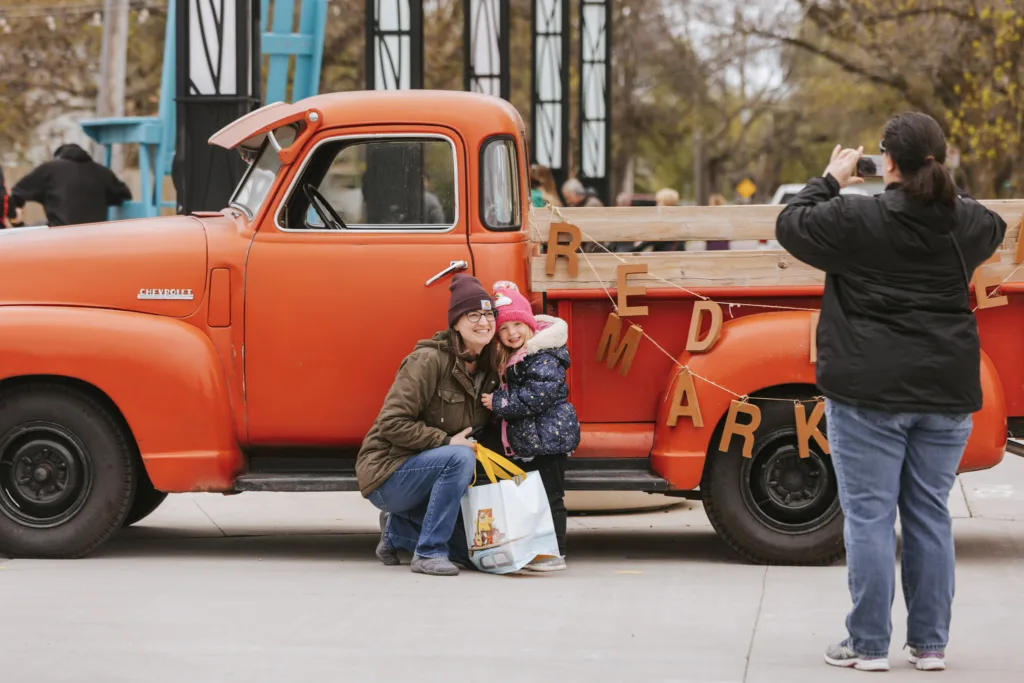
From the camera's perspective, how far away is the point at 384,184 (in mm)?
7617

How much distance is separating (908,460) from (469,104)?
2.96 metres

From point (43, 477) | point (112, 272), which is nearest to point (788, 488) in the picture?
point (112, 272)

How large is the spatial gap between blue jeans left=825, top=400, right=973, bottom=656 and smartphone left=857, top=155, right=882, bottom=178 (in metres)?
0.95

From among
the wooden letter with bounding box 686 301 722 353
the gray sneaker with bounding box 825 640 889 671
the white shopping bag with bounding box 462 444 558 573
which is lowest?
the gray sneaker with bounding box 825 640 889 671

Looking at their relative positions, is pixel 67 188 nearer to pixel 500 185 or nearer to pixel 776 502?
pixel 500 185

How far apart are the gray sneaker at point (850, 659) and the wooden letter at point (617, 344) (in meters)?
2.06

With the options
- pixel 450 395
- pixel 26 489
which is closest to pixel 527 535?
pixel 450 395

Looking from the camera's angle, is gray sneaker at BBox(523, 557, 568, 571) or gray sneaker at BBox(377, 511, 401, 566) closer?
gray sneaker at BBox(523, 557, 568, 571)

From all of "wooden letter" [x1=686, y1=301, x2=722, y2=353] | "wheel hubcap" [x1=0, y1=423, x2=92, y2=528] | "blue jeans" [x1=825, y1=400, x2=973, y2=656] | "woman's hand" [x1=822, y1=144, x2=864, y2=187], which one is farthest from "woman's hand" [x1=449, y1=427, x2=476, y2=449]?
"woman's hand" [x1=822, y1=144, x2=864, y2=187]

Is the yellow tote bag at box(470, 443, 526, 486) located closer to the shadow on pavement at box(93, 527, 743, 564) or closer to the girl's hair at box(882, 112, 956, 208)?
the shadow on pavement at box(93, 527, 743, 564)

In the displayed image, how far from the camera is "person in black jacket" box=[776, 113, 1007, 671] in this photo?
527 centimetres

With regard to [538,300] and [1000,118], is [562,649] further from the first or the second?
[1000,118]

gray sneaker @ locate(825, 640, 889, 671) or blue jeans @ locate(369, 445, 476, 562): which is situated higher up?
blue jeans @ locate(369, 445, 476, 562)

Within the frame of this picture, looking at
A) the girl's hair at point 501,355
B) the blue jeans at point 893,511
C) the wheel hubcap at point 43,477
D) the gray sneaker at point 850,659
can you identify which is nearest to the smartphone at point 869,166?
the blue jeans at point 893,511
